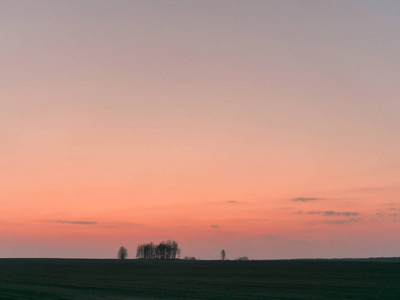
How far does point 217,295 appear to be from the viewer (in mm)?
43375

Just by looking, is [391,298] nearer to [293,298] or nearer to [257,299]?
[293,298]

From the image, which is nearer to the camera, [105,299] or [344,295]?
[105,299]

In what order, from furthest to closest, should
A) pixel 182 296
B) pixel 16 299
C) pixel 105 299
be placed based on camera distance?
pixel 182 296, pixel 105 299, pixel 16 299

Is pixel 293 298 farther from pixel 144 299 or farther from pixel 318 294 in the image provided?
pixel 144 299

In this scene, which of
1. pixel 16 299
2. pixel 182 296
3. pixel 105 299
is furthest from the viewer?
pixel 182 296

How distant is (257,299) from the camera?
129 feet

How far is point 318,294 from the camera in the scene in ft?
147

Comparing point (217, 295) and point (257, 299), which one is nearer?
point (257, 299)

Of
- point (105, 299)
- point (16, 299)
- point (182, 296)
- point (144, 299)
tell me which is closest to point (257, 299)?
point (182, 296)

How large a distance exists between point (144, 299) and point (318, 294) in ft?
58.1

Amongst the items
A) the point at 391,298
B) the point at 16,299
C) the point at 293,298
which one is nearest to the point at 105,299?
the point at 16,299

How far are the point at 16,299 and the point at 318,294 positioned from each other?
28.3m

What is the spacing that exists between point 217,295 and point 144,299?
25.5 feet

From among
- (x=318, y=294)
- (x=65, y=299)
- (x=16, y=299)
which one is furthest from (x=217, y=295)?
(x=16, y=299)
